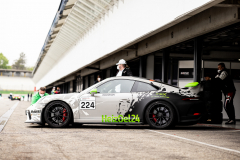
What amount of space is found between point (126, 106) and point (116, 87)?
0.59 meters

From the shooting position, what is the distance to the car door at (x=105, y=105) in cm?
805

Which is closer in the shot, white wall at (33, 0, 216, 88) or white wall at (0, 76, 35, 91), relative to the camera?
white wall at (33, 0, 216, 88)

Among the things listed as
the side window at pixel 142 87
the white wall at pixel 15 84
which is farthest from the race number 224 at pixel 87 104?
the white wall at pixel 15 84

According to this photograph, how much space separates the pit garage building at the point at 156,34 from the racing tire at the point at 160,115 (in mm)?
2138

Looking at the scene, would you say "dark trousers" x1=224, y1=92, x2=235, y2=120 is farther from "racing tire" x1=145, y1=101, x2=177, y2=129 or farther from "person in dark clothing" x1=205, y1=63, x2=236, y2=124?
"racing tire" x1=145, y1=101, x2=177, y2=129

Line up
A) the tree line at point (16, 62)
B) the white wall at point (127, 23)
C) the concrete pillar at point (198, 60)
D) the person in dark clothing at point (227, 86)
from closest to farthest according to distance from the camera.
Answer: the white wall at point (127, 23) → the person in dark clothing at point (227, 86) → the concrete pillar at point (198, 60) → the tree line at point (16, 62)

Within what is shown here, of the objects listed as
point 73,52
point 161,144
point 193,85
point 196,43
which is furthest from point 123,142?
point 73,52

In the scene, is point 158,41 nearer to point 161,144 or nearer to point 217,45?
point 217,45

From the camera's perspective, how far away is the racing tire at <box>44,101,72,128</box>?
816 centimetres

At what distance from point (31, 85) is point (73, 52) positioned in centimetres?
8894

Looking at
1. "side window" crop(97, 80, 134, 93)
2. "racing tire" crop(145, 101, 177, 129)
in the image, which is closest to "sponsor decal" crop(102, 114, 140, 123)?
"racing tire" crop(145, 101, 177, 129)

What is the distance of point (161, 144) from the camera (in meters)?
5.59

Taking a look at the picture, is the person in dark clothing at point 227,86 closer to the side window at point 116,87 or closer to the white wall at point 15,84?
the side window at point 116,87

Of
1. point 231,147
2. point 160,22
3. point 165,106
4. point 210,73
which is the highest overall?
point 160,22
